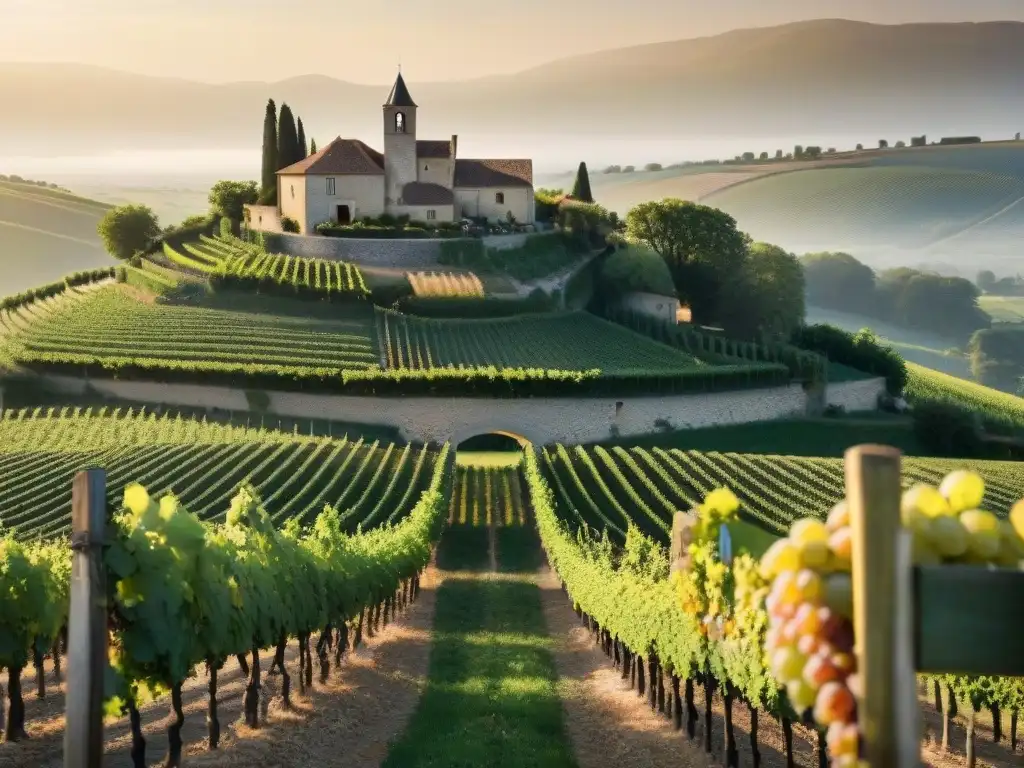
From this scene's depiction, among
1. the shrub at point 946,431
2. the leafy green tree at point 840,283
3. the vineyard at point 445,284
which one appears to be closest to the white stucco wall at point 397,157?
the vineyard at point 445,284

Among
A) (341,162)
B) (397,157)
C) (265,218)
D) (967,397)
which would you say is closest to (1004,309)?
(967,397)

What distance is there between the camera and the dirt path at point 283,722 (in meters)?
12.8


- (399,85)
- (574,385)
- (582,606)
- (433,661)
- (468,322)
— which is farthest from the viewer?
(399,85)

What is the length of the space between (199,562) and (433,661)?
1110 cm

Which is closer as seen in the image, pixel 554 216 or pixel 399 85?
pixel 399 85

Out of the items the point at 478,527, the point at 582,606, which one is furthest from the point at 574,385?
the point at 582,606

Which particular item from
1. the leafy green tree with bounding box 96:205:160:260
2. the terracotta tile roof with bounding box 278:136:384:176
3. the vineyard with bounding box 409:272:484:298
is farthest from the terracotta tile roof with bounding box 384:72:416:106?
the leafy green tree with bounding box 96:205:160:260

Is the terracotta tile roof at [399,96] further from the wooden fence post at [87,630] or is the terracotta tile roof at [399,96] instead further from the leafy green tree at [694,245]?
the wooden fence post at [87,630]

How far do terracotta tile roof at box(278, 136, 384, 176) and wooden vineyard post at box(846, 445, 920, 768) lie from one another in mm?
68314

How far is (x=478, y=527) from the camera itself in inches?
1535

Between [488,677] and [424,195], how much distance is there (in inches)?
2169

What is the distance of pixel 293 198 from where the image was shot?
7144 cm

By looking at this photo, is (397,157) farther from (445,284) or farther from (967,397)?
(967,397)

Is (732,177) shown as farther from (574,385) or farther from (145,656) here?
(145,656)
